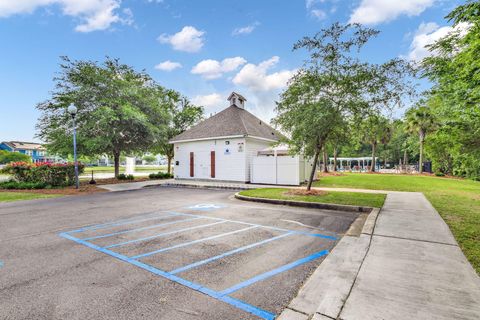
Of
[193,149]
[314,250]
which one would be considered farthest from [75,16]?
[314,250]

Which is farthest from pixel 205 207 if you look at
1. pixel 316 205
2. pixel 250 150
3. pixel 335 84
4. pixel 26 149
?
pixel 26 149

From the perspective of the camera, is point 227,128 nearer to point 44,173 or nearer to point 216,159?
point 216,159

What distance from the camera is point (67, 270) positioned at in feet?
11.0

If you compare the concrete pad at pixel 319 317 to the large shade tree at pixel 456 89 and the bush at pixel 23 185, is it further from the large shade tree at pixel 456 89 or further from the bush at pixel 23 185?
the bush at pixel 23 185

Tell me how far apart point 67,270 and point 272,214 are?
523 centimetres

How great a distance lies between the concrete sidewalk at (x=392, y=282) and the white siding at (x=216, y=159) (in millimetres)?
12438

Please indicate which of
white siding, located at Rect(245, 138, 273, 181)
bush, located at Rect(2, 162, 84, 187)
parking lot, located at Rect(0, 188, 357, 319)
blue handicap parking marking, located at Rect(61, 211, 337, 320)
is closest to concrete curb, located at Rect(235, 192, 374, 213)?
parking lot, located at Rect(0, 188, 357, 319)

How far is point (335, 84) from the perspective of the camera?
9539 millimetres

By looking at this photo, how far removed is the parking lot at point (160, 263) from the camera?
7.97ft

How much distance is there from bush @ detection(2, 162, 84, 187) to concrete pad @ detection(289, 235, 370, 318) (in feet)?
57.7

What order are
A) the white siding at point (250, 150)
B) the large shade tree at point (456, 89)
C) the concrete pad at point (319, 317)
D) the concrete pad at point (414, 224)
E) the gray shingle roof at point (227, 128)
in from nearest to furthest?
the concrete pad at point (319, 317) < the concrete pad at point (414, 224) < the large shade tree at point (456, 89) < the white siding at point (250, 150) < the gray shingle roof at point (227, 128)

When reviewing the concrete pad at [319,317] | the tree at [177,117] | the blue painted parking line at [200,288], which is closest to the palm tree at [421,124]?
the tree at [177,117]

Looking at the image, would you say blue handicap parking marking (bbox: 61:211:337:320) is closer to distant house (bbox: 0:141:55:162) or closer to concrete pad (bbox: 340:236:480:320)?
concrete pad (bbox: 340:236:480:320)

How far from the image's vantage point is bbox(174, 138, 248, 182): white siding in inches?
661
